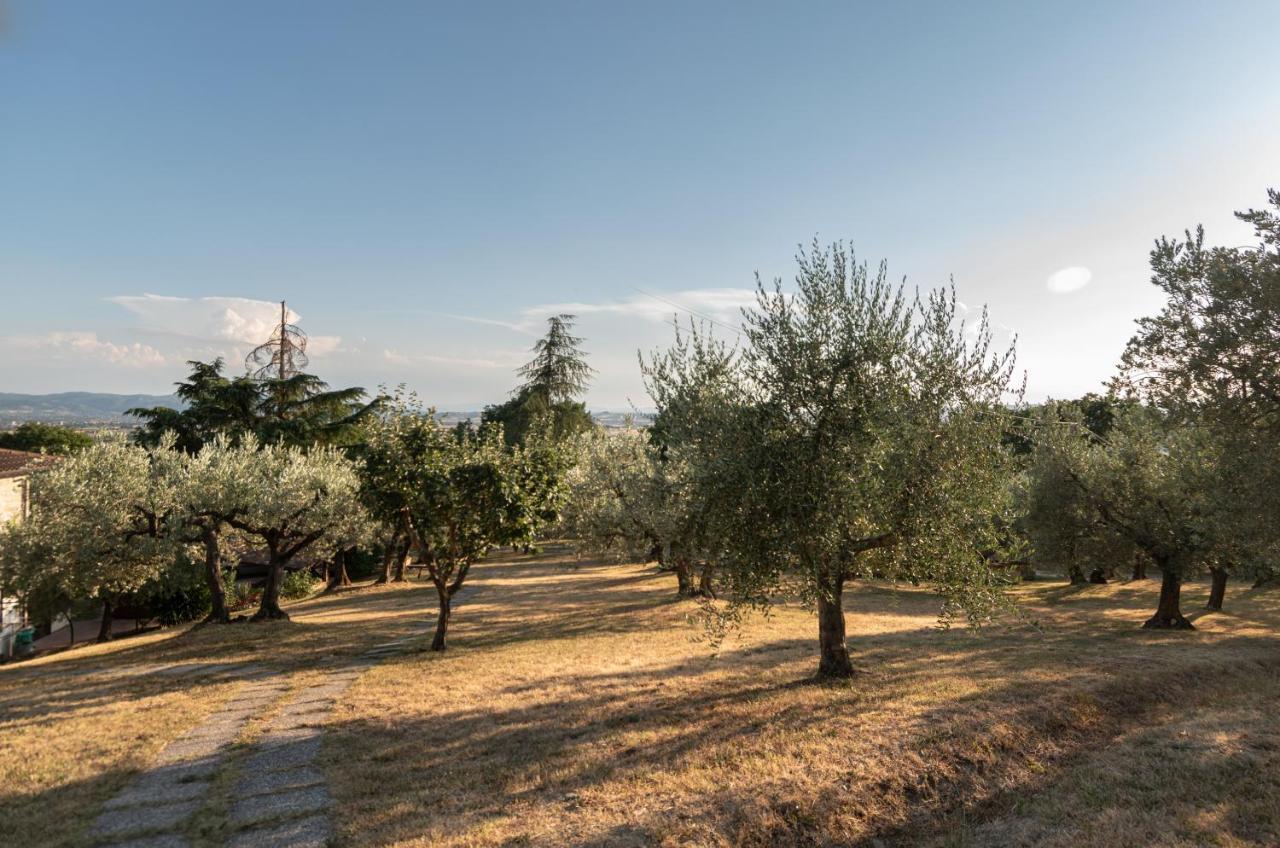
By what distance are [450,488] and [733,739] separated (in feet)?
34.6

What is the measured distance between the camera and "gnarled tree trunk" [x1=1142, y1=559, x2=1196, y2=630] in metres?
24.1

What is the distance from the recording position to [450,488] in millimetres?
18156

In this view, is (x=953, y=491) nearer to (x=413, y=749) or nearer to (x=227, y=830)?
(x=413, y=749)

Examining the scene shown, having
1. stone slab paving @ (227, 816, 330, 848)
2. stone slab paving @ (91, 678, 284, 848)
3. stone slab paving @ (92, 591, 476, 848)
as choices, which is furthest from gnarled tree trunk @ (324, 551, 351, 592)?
stone slab paving @ (227, 816, 330, 848)

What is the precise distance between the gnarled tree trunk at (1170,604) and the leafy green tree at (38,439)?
270ft

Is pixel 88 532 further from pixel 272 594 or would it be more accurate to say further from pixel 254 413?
pixel 254 413

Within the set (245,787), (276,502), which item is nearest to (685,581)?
(276,502)

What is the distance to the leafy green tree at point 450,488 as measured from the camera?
1834 centimetres

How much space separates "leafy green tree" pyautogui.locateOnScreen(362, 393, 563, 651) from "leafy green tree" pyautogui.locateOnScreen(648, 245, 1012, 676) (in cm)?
706

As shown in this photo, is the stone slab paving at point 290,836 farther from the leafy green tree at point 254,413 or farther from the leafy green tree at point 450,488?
the leafy green tree at point 254,413

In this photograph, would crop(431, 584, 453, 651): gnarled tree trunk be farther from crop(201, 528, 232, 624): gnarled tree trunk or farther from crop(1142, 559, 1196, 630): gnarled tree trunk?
crop(1142, 559, 1196, 630): gnarled tree trunk

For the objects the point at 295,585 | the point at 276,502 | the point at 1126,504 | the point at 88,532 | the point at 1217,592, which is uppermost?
the point at 276,502

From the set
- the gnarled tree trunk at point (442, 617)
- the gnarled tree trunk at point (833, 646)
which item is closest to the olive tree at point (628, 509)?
the gnarled tree trunk at point (442, 617)

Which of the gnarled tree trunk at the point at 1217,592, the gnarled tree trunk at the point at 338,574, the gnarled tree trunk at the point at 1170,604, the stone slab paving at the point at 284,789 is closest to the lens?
the stone slab paving at the point at 284,789
